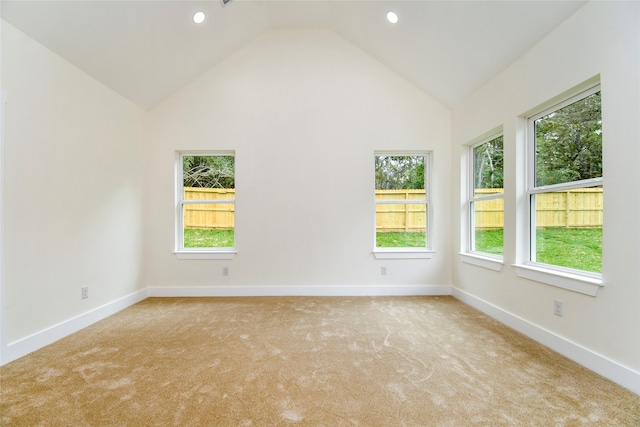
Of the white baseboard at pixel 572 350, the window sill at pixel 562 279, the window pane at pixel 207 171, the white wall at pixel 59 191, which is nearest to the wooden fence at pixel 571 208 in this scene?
the window sill at pixel 562 279

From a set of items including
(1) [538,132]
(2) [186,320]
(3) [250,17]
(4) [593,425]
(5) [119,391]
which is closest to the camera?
(4) [593,425]

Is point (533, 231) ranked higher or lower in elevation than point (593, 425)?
higher

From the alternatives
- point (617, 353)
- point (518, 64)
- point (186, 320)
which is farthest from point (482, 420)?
point (518, 64)

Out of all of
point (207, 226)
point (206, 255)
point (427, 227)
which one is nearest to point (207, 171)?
point (207, 226)

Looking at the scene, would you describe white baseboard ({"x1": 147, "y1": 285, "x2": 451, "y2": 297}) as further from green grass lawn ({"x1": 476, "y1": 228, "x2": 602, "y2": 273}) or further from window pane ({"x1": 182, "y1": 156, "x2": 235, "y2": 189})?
green grass lawn ({"x1": 476, "y1": 228, "x2": 602, "y2": 273})

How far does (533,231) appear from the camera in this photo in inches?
101

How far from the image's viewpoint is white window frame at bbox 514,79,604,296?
1.97 meters

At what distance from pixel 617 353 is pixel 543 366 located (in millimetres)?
415

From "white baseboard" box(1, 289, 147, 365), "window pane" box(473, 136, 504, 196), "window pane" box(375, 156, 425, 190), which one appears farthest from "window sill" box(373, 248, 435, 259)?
"white baseboard" box(1, 289, 147, 365)

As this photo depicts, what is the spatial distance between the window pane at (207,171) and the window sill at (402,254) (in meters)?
2.28

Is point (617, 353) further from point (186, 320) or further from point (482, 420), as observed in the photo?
point (186, 320)

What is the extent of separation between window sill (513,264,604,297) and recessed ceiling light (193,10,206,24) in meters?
4.09


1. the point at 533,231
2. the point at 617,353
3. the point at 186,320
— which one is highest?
the point at 533,231

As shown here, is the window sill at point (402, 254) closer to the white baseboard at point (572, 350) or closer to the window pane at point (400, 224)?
the window pane at point (400, 224)
